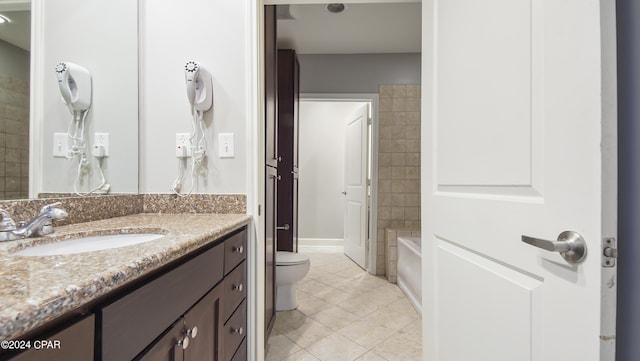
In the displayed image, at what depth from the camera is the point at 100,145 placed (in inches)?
45.9

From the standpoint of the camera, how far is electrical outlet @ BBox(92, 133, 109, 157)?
3.76 ft

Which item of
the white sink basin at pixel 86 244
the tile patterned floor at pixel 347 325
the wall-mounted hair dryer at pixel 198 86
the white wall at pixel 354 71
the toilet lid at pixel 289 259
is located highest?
the white wall at pixel 354 71

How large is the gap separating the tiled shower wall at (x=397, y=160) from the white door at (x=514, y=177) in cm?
196

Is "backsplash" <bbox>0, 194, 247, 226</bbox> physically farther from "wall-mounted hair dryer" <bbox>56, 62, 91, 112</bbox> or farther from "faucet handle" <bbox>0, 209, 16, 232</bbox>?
"wall-mounted hair dryer" <bbox>56, 62, 91, 112</bbox>

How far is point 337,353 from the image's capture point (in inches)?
64.7

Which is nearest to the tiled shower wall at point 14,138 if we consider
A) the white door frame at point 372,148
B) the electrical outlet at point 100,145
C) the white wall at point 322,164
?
the electrical outlet at point 100,145

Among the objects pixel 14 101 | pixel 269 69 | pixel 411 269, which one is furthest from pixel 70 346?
pixel 411 269

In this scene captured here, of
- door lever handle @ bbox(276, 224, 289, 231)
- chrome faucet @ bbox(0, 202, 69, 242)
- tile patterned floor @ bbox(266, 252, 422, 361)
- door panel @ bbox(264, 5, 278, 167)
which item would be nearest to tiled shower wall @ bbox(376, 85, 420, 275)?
tile patterned floor @ bbox(266, 252, 422, 361)

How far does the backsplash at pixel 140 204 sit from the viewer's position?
98cm

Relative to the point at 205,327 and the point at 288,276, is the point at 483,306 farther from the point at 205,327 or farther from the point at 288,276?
the point at 288,276

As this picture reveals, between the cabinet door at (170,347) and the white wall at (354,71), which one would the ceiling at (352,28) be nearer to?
the white wall at (354,71)

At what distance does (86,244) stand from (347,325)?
1677 millimetres

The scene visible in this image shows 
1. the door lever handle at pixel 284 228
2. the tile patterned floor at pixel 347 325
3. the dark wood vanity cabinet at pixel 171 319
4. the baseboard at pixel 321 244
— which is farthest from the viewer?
the baseboard at pixel 321 244

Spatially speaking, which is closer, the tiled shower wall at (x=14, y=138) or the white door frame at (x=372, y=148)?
the tiled shower wall at (x=14, y=138)
